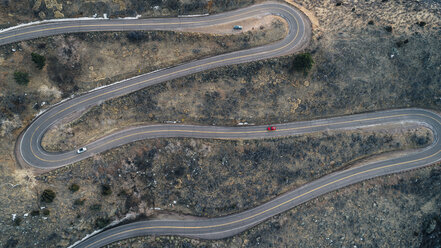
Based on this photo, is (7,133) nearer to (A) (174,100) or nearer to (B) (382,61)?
(A) (174,100)

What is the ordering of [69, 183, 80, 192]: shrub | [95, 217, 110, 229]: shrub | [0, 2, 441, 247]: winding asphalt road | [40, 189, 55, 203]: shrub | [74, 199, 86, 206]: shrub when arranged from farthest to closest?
[95, 217, 110, 229]: shrub, [0, 2, 441, 247]: winding asphalt road, [74, 199, 86, 206]: shrub, [69, 183, 80, 192]: shrub, [40, 189, 55, 203]: shrub

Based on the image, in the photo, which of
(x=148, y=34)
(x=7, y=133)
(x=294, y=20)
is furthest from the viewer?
(x=294, y=20)

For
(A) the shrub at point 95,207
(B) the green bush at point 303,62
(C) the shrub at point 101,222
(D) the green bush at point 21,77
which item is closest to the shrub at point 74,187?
(A) the shrub at point 95,207

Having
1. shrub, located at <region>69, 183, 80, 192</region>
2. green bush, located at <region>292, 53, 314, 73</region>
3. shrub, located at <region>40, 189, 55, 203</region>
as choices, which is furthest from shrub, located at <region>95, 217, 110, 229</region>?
green bush, located at <region>292, 53, 314, 73</region>

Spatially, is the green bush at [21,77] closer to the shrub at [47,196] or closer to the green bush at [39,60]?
the green bush at [39,60]

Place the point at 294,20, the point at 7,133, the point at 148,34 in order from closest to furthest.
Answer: the point at 7,133 < the point at 148,34 < the point at 294,20

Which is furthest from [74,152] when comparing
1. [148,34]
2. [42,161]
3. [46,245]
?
[148,34]

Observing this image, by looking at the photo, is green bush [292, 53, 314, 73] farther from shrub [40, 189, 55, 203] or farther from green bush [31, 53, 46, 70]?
shrub [40, 189, 55, 203]
